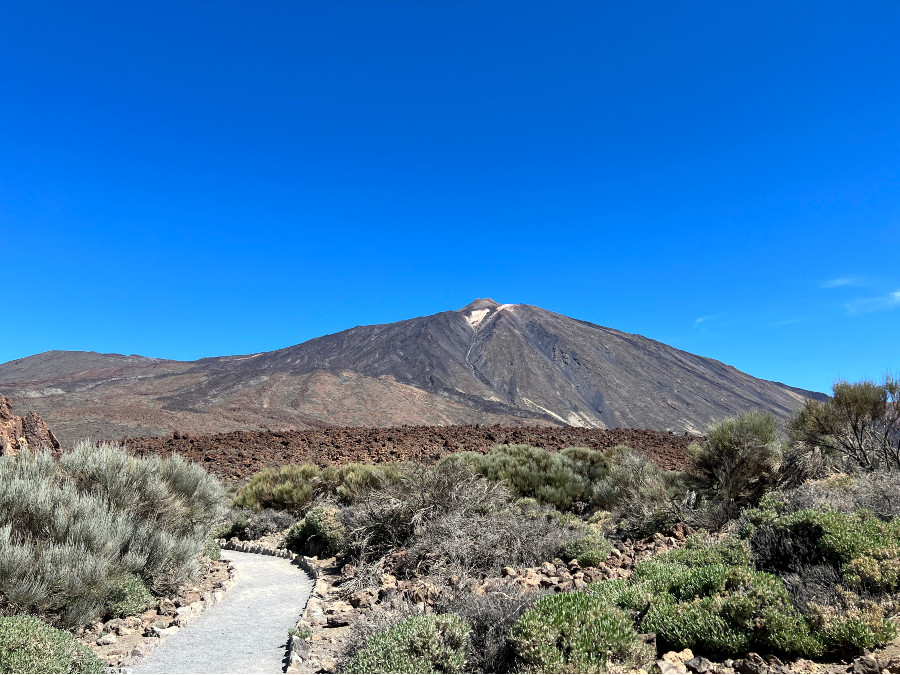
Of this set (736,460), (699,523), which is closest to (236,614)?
(699,523)

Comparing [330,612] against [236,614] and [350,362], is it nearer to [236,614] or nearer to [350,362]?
[236,614]

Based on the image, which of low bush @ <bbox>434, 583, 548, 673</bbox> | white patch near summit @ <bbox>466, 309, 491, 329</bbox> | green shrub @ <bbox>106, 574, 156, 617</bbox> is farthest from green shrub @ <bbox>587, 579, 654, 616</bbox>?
white patch near summit @ <bbox>466, 309, 491, 329</bbox>

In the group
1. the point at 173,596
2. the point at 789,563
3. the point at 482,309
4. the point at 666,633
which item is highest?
the point at 482,309

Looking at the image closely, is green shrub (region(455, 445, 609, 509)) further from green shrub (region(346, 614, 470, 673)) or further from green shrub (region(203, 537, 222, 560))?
green shrub (region(346, 614, 470, 673))

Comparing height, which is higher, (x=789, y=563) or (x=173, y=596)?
(x=789, y=563)

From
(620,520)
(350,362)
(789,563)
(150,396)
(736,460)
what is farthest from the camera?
(350,362)

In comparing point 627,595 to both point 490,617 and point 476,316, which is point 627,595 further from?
point 476,316

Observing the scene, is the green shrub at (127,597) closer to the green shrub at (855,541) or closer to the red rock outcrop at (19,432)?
the red rock outcrop at (19,432)

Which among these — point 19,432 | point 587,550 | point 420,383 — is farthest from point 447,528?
point 420,383
